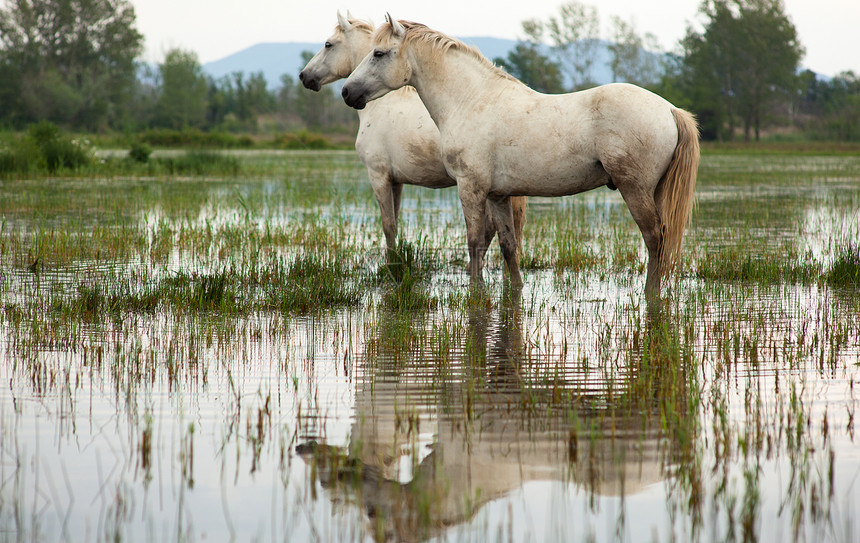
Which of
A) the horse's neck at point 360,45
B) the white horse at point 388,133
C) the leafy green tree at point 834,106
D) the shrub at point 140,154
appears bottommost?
the white horse at point 388,133

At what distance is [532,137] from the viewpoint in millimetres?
6188

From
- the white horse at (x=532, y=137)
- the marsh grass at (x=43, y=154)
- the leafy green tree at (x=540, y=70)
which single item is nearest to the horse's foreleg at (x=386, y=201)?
the white horse at (x=532, y=137)

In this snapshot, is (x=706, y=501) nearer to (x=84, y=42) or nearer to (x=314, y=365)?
(x=314, y=365)

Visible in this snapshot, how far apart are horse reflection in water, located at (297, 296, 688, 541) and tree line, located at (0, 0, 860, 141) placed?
56691 millimetres

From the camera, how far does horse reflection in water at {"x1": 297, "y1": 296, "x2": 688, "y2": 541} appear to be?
268cm

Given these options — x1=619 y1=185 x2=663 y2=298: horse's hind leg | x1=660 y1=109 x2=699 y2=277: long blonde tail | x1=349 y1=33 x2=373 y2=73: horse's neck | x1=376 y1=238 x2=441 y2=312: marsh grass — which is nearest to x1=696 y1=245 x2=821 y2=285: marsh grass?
x1=619 y1=185 x2=663 y2=298: horse's hind leg

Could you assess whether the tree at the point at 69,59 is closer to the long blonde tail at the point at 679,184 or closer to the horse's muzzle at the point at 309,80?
the horse's muzzle at the point at 309,80

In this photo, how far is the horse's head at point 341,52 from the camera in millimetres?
7965

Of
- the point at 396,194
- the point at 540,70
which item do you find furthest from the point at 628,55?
the point at 396,194

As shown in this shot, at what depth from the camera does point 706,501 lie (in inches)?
103

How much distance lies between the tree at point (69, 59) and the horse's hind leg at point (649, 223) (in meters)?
62.1

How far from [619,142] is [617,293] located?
1361 millimetres

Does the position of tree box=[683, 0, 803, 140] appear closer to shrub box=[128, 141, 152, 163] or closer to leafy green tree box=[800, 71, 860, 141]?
leafy green tree box=[800, 71, 860, 141]

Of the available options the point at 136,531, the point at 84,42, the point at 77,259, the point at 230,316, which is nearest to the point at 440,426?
the point at 136,531
